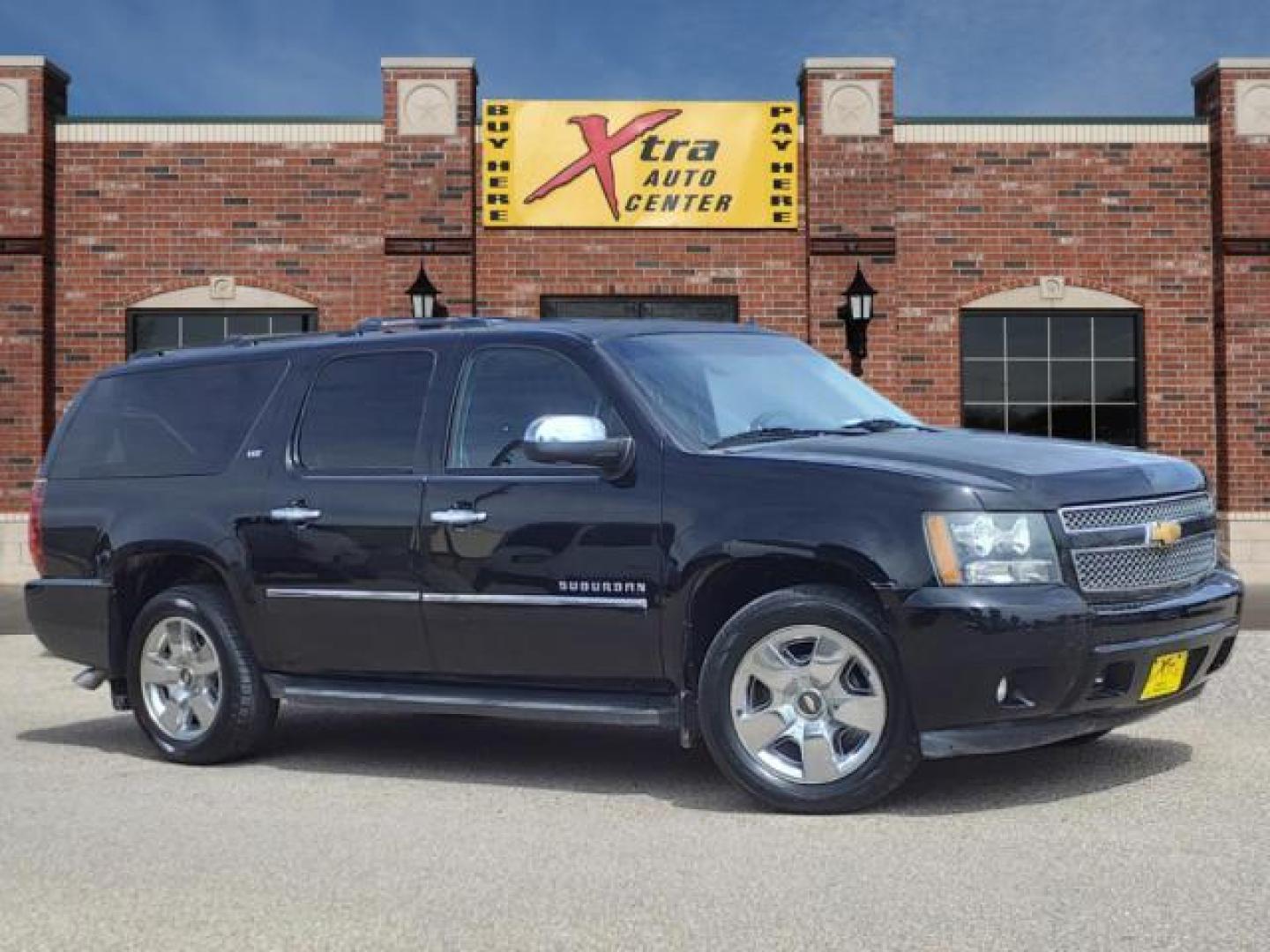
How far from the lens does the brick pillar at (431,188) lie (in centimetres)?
2111

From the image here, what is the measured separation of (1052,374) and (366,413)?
1500 centimetres

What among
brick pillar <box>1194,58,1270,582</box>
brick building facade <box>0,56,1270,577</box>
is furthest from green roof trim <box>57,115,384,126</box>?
brick pillar <box>1194,58,1270,582</box>

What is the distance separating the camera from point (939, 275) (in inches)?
839

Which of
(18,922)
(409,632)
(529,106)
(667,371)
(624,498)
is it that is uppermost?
(529,106)

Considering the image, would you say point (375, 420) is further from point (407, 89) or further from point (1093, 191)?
point (1093, 191)

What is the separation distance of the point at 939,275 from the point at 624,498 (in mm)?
15145

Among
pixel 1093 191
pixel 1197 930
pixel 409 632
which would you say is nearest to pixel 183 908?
pixel 409 632

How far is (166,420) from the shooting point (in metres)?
8.40

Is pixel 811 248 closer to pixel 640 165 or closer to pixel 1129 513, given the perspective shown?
pixel 640 165

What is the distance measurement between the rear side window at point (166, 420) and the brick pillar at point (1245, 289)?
15716 mm

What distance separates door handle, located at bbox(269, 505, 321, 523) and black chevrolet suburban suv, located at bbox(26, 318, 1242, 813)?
1 cm

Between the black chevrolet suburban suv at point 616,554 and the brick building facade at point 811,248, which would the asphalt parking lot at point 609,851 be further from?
the brick building facade at point 811,248

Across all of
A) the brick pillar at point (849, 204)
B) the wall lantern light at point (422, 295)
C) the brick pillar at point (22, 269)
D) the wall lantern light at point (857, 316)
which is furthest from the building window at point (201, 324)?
the wall lantern light at point (857, 316)

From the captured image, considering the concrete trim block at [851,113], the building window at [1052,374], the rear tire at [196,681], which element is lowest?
the rear tire at [196,681]
